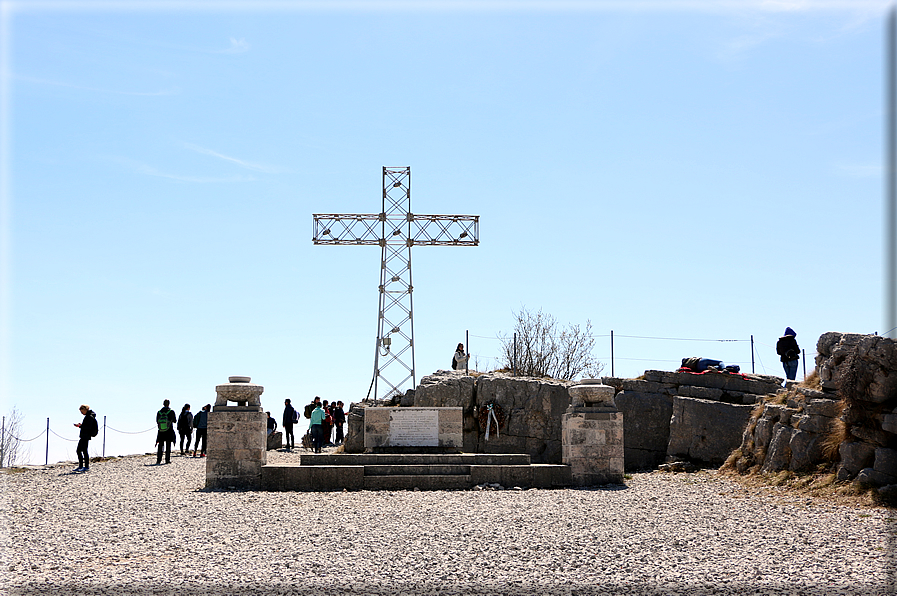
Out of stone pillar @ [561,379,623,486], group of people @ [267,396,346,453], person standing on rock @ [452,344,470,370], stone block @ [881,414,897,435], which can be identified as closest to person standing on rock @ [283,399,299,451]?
group of people @ [267,396,346,453]

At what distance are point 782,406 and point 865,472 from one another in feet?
10.8

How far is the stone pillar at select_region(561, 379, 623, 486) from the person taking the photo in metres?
14.6

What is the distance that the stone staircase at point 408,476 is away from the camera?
552 inches

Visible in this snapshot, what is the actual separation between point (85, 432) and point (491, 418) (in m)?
10.9

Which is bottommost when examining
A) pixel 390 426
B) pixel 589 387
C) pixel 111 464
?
pixel 111 464

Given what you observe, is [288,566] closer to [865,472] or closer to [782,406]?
[865,472]

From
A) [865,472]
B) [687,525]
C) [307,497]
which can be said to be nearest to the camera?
[687,525]

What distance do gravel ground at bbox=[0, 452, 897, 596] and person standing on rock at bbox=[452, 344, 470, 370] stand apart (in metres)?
10.4

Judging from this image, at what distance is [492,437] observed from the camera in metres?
22.0

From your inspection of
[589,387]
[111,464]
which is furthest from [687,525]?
[111,464]

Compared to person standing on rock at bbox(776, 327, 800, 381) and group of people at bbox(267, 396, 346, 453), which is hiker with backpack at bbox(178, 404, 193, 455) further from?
person standing on rock at bbox(776, 327, 800, 381)

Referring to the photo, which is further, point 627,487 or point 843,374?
point 627,487

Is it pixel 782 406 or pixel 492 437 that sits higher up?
pixel 782 406

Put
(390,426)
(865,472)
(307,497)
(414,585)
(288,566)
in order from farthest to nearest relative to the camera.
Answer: (390,426) < (307,497) < (865,472) < (288,566) < (414,585)
